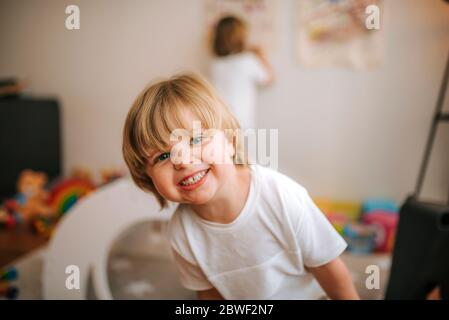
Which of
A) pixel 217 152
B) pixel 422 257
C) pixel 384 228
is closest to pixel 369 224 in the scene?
pixel 384 228

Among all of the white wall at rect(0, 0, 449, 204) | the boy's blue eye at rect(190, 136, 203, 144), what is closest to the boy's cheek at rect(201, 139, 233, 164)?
the boy's blue eye at rect(190, 136, 203, 144)

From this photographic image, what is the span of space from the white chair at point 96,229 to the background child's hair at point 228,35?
1.12 ft

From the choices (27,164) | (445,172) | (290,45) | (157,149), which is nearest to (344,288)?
(157,149)

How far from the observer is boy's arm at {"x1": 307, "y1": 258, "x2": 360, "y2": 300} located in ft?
1.93

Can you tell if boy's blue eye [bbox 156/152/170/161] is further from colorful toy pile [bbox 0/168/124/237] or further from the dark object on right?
colorful toy pile [bbox 0/168/124/237]

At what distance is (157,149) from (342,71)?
472mm

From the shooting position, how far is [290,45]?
3.07 ft

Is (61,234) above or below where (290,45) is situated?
below

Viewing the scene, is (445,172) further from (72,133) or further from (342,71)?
(72,133)

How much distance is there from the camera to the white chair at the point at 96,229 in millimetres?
901

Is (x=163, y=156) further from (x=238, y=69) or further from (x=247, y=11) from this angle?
(x=238, y=69)

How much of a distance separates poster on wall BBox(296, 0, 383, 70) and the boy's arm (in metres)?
0.34

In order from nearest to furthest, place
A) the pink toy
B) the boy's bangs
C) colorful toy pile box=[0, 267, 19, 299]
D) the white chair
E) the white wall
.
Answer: the boy's bangs → the white wall → the white chair → colorful toy pile box=[0, 267, 19, 299] → the pink toy

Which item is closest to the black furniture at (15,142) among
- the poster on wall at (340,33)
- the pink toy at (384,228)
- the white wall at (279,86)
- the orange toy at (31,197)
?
the orange toy at (31,197)
